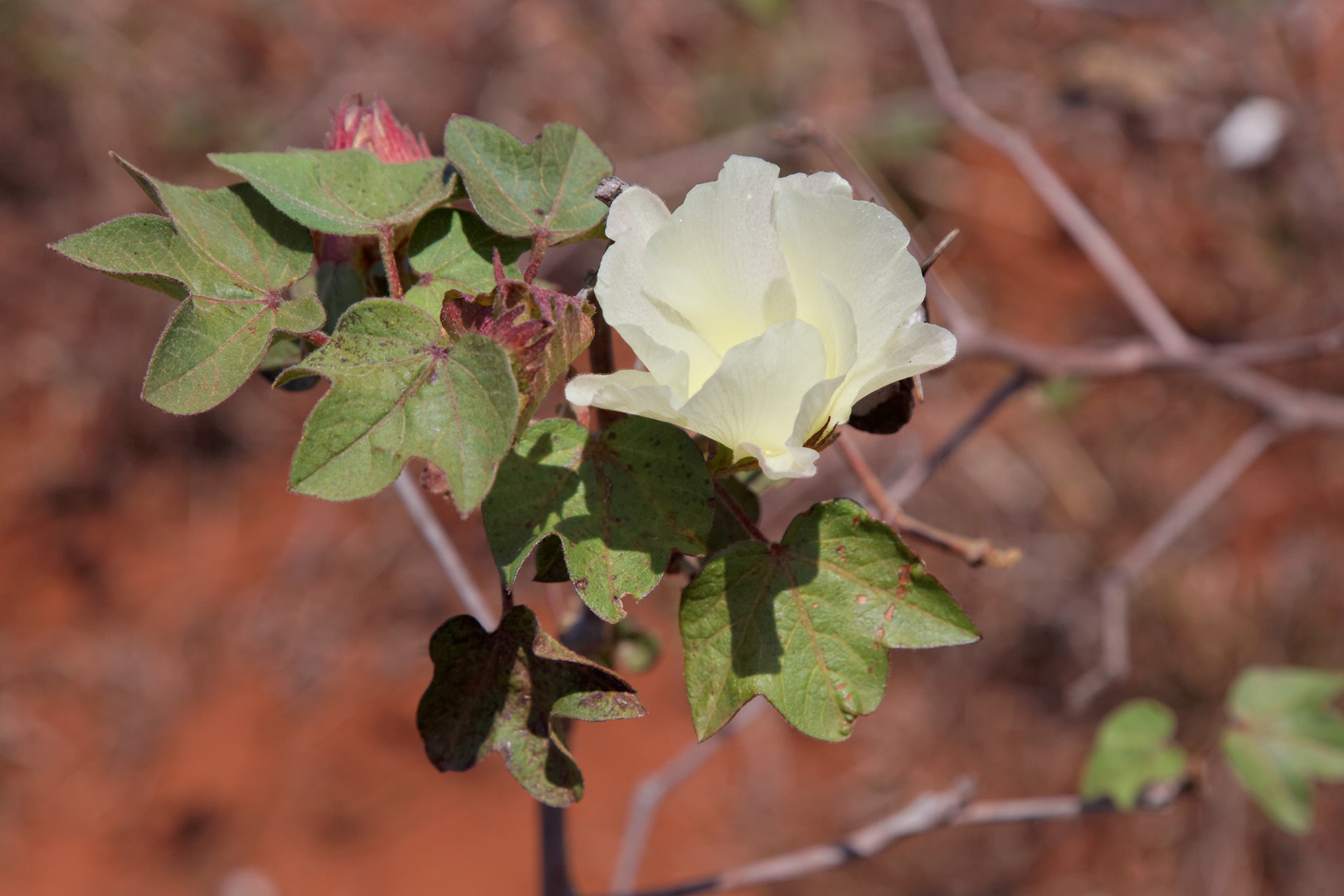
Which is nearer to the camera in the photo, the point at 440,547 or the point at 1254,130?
the point at 440,547

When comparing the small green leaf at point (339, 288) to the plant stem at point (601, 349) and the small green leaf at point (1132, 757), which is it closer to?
the plant stem at point (601, 349)

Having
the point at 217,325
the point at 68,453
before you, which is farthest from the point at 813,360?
the point at 68,453

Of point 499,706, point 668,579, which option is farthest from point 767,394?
point 668,579

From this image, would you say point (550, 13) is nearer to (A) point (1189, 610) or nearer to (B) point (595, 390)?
(A) point (1189, 610)

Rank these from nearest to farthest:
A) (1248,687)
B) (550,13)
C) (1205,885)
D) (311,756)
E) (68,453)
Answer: (1248,687) → (1205,885) → (311,756) → (68,453) → (550,13)

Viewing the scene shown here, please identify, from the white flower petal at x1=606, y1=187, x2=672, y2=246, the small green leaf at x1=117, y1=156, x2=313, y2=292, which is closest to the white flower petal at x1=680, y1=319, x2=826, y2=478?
the white flower petal at x1=606, y1=187, x2=672, y2=246

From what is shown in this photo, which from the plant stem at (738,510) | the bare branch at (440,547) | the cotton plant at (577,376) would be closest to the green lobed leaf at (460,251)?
the cotton plant at (577,376)

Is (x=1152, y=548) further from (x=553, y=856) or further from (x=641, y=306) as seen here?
(x=641, y=306)
